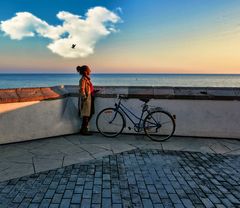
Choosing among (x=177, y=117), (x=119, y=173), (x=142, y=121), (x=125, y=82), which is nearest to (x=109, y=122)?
(x=142, y=121)

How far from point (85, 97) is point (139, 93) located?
1.46 m

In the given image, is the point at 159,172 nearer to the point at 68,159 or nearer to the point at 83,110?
the point at 68,159

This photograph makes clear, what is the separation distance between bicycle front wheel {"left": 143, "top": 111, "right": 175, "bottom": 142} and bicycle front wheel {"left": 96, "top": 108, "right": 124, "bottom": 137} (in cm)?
73

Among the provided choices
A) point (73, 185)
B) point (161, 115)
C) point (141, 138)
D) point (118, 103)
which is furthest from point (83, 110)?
point (73, 185)

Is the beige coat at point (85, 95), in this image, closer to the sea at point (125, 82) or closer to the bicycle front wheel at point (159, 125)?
the bicycle front wheel at point (159, 125)

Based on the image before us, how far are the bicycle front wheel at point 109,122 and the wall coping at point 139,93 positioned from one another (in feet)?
1.65

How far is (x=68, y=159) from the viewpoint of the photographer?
4.32m

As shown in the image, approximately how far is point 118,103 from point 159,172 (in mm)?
2622

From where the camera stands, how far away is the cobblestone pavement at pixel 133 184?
2.90 meters

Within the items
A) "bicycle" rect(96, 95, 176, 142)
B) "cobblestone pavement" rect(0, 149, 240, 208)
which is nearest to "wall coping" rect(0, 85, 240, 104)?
"bicycle" rect(96, 95, 176, 142)

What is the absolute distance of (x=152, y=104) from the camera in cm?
593

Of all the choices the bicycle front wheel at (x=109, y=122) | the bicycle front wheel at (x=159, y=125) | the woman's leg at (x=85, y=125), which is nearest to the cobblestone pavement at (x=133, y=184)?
the bicycle front wheel at (x=159, y=125)

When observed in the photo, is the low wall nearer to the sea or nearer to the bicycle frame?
the bicycle frame

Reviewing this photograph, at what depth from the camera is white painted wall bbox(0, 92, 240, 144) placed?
5.49 m
